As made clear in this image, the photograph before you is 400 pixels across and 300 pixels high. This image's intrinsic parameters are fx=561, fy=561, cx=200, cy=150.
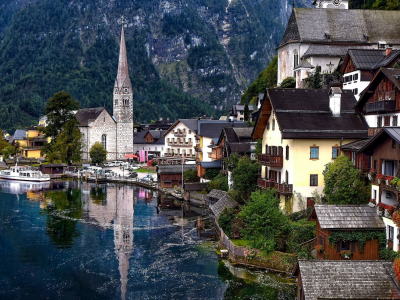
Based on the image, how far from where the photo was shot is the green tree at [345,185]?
35.3 m

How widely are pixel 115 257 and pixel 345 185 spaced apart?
1599 centimetres

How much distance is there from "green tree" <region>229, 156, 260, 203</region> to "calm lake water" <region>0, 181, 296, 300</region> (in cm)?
486

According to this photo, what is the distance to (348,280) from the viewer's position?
80.0 ft

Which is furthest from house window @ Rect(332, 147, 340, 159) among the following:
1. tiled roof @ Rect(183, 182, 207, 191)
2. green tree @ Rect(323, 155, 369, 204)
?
tiled roof @ Rect(183, 182, 207, 191)

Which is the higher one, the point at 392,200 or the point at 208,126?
the point at 208,126

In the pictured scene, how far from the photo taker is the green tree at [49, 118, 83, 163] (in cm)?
10081

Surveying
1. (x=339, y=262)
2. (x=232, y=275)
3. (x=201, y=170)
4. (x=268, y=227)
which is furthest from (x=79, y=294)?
(x=201, y=170)

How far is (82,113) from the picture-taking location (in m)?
126

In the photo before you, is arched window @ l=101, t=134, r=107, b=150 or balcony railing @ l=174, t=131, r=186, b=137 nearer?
balcony railing @ l=174, t=131, r=186, b=137

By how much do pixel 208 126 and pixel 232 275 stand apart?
5413cm

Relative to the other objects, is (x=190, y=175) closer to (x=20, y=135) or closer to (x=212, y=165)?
(x=212, y=165)

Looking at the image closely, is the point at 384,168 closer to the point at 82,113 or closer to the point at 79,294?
the point at 79,294

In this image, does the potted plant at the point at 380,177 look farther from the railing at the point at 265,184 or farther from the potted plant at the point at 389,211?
the railing at the point at 265,184

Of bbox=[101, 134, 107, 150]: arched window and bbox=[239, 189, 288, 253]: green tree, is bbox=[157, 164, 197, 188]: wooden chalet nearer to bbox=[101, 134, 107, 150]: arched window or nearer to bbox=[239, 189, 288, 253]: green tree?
bbox=[239, 189, 288, 253]: green tree
